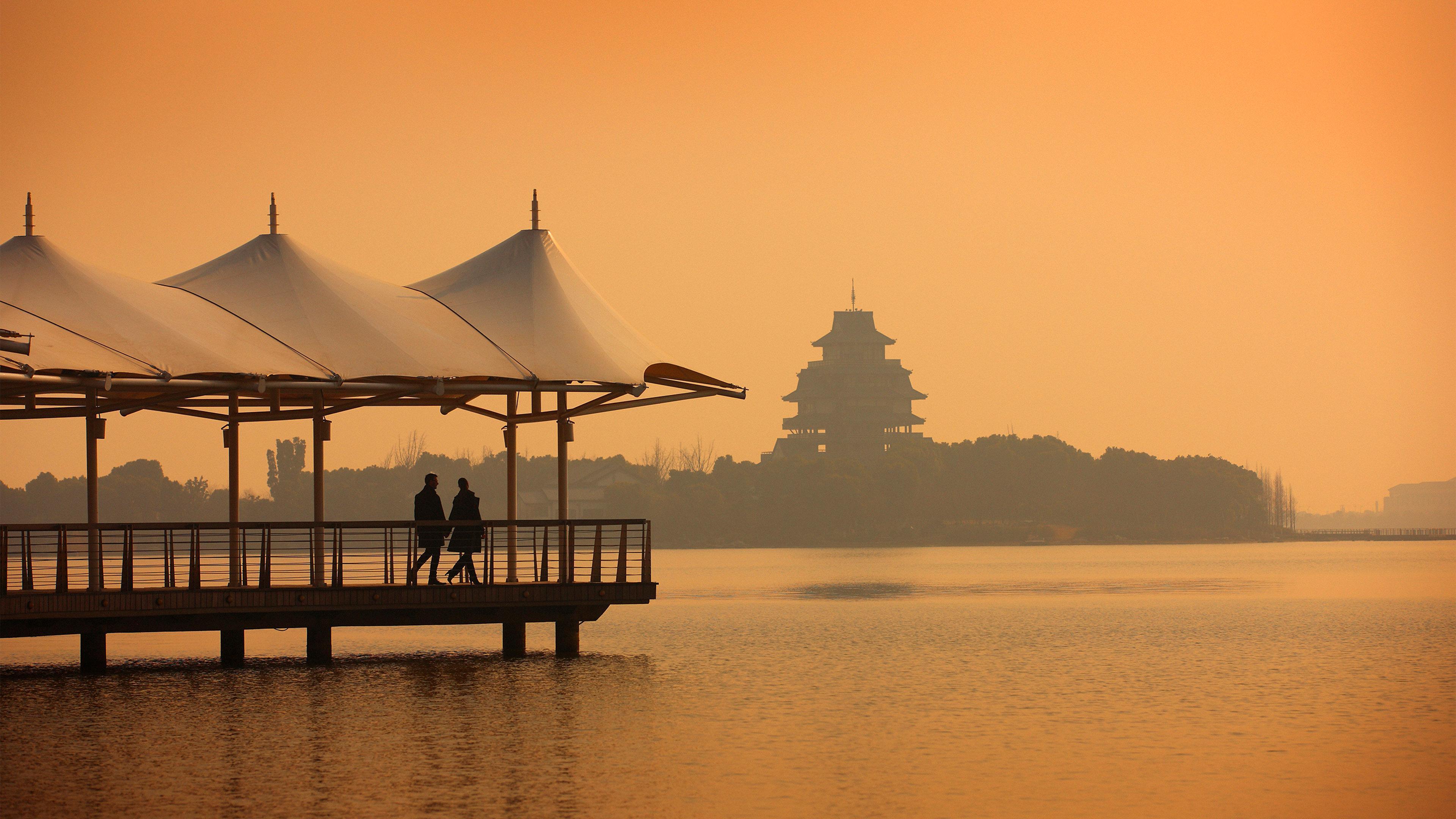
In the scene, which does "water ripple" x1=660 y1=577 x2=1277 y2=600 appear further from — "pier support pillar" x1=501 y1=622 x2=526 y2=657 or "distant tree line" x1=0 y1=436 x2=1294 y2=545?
"distant tree line" x1=0 y1=436 x2=1294 y2=545

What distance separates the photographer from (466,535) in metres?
24.7

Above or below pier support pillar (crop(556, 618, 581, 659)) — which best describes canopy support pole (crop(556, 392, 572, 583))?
above

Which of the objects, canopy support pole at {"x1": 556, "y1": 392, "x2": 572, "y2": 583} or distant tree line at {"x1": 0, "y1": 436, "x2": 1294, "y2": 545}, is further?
distant tree line at {"x1": 0, "y1": 436, "x2": 1294, "y2": 545}

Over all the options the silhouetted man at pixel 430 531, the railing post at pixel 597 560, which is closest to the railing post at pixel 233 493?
the silhouetted man at pixel 430 531

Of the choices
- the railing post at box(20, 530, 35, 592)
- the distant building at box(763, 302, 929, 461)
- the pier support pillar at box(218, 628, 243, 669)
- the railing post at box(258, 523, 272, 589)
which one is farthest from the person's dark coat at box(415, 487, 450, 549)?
the distant building at box(763, 302, 929, 461)

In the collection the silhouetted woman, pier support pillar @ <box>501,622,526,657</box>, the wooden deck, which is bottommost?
pier support pillar @ <box>501,622,526,657</box>

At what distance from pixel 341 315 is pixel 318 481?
2.48 m

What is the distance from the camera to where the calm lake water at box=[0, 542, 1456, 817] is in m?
16.0

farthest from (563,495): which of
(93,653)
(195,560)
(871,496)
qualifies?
(871,496)

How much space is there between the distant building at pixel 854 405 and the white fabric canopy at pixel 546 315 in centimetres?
12473

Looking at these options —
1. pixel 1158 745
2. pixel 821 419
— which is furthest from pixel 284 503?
pixel 1158 745

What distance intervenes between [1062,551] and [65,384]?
10588 centimetres

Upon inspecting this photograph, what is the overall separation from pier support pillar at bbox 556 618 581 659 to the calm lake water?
0.30 metres

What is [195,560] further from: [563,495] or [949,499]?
[949,499]
